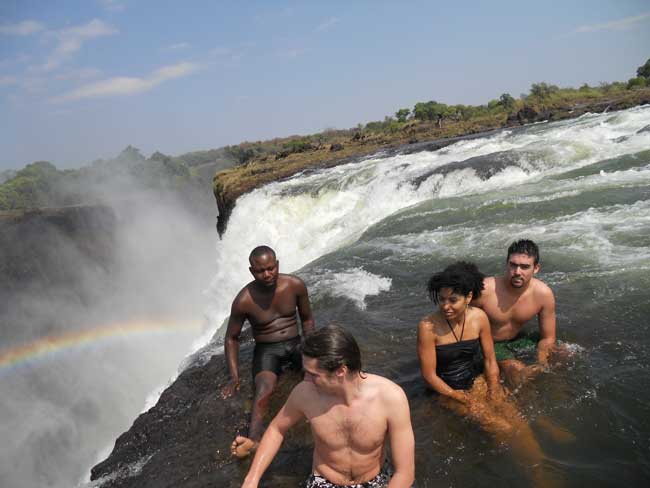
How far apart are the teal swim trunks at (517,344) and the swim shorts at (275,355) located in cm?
181

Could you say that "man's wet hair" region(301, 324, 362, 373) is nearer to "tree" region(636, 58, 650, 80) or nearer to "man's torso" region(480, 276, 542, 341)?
"man's torso" region(480, 276, 542, 341)

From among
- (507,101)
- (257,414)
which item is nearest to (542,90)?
(507,101)

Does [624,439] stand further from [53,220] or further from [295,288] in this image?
[53,220]

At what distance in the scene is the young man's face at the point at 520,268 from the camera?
383cm

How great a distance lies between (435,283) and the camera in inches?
131

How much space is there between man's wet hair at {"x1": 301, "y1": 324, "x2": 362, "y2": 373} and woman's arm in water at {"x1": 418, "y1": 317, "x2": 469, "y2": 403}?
58.4 inches

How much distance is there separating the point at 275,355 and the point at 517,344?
7.06ft

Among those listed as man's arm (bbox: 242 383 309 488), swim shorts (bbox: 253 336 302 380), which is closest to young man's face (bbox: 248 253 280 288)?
swim shorts (bbox: 253 336 302 380)

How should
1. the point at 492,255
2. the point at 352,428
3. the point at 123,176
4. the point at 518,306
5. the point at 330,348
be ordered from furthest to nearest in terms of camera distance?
1. the point at 123,176
2. the point at 492,255
3. the point at 518,306
4. the point at 352,428
5. the point at 330,348

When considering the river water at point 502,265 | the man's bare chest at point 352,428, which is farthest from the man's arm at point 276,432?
the river water at point 502,265

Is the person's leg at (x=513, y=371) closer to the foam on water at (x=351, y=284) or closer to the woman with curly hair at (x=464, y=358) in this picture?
the woman with curly hair at (x=464, y=358)

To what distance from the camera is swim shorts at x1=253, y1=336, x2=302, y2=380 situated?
4.43 meters

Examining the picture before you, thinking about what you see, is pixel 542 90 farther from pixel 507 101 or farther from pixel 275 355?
pixel 275 355

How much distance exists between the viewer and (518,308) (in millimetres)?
4074
